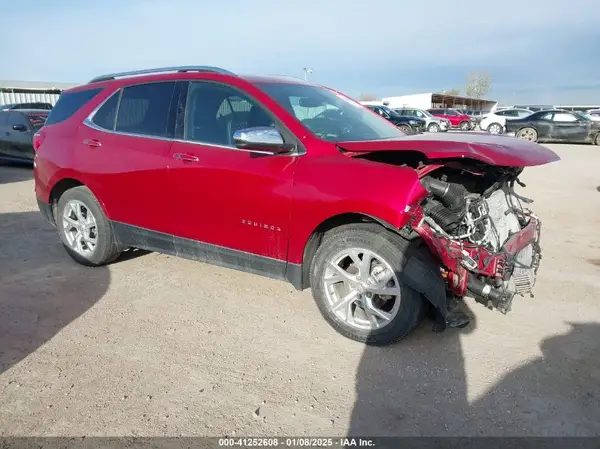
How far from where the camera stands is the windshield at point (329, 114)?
11.9 feet

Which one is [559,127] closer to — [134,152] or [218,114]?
[218,114]

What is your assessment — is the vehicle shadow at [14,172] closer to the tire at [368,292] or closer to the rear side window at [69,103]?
the rear side window at [69,103]

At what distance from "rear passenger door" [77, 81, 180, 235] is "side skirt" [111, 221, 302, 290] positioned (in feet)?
0.22

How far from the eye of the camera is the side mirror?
3.22 metres

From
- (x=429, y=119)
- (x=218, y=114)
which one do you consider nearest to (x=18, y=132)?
(x=218, y=114)

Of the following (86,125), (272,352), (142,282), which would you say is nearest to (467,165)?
(272,352)

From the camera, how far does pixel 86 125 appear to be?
450 centimetres

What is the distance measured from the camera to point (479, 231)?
10.8 ft

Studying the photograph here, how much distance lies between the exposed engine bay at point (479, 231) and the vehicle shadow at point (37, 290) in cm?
283

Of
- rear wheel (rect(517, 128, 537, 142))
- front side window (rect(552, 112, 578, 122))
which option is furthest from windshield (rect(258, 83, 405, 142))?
front side window (rect(552, 112, 578, 122))

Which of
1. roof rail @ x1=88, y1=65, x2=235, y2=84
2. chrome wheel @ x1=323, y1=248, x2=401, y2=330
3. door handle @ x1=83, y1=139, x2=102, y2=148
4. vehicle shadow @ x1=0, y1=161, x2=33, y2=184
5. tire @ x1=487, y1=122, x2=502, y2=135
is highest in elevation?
roof rail @ x1=88, y1=65, x2=235, y2=84

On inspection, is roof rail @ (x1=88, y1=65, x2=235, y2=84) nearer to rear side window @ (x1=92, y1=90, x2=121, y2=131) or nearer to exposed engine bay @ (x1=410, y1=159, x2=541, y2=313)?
rear side window @ (x1=92, y1=90, x2=121, y2=131)

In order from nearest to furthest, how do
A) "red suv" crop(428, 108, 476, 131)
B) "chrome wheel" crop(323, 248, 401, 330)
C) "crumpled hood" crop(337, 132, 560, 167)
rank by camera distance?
1. "crumpled hood" crop(337, 132, 560, 167)
2. "chrome wheel" crop(323, 248, 401, 330)
3. "red suv" crop(428, 108, 476, 131)

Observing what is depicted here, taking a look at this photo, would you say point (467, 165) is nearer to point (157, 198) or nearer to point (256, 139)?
point (256, 139)
